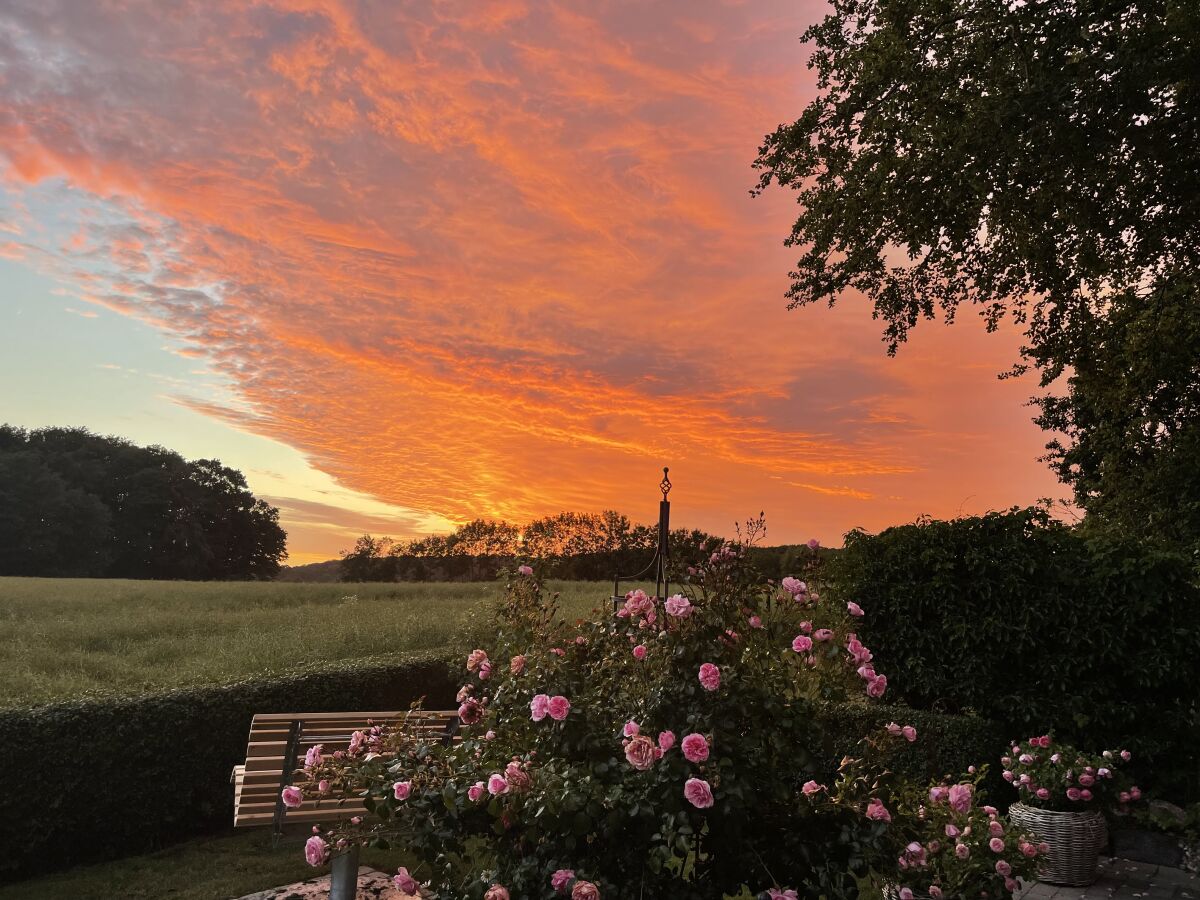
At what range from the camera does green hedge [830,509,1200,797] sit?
7062mm

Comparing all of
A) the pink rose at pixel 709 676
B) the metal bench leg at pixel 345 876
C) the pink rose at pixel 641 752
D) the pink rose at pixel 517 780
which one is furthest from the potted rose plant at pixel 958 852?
the metal bench leg at pixel 345 876

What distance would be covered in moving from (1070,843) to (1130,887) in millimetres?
563

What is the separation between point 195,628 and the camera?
13.4m

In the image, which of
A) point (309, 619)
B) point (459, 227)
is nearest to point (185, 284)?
point (459, 227)

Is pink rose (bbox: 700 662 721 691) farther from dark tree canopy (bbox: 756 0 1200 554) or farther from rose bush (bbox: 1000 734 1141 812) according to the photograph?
dark tree canopy (bbox: 756 0 1200 554)

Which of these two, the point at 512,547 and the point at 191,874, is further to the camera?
the point at 512,547

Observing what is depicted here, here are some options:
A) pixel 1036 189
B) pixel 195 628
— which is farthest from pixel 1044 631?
pixel 195 628

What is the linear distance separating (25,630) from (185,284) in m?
7.27

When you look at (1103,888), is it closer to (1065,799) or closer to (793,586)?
(1065,799)

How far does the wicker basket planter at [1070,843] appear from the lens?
5.94 metres

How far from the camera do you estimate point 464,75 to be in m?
7.66

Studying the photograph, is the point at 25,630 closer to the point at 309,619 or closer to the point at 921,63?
the point at 309,619

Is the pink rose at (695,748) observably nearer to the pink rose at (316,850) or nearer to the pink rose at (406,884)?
the pink rose at (406,884)

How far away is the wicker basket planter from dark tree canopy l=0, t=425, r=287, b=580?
95.5 ft
